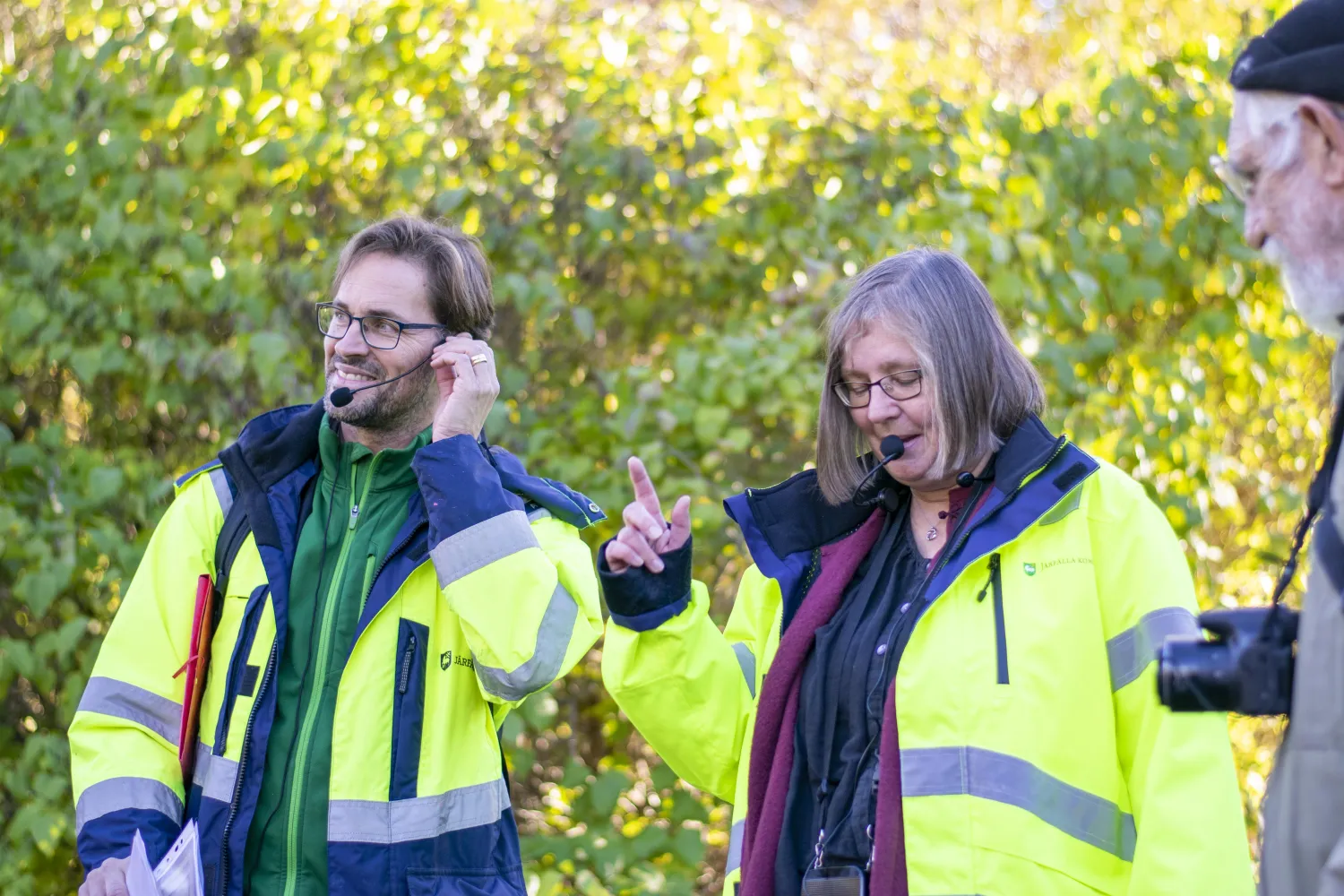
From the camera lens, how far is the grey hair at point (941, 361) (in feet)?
7.63

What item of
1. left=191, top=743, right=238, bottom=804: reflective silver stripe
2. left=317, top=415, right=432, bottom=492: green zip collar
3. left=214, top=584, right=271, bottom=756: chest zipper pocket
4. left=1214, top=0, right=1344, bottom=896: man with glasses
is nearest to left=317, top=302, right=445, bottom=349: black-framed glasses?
left=317, top=415, right=432, bottom=492: green zip collar

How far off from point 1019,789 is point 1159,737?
215mm

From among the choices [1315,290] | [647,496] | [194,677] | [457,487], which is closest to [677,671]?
[647,496]

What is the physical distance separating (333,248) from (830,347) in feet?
6.94

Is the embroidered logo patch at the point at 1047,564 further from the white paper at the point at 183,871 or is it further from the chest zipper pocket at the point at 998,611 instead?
the white paper at the point at 183,871

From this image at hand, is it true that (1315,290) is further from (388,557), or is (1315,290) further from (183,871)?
(183,871)

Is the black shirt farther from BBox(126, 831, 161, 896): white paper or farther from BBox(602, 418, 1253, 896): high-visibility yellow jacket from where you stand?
BBox(126, 831, 161, 896): white paper

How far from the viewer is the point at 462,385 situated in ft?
8.75

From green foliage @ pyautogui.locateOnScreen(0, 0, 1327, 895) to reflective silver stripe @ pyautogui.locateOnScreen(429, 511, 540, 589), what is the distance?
51.1 inches

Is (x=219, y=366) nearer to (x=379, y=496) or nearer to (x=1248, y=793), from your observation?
(x=379, y=496)

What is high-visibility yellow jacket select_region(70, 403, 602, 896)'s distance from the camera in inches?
92.4

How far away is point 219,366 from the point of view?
12.7 feet

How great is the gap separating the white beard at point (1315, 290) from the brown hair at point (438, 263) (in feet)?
5.82

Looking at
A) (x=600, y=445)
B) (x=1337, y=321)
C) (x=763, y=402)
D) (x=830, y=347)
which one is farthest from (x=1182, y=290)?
(x=1337, y=321)
